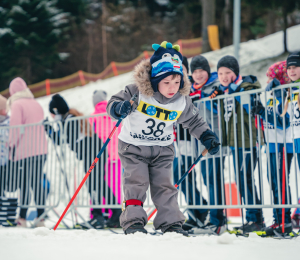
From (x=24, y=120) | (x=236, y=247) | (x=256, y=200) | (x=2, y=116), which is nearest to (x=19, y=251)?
(x=236, y=247)

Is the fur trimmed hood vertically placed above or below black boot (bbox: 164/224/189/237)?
above

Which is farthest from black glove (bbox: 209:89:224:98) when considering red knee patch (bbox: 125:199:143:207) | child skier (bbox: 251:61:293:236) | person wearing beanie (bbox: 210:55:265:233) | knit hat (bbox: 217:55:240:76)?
red knee patch (bbox: 125:199:143:207)

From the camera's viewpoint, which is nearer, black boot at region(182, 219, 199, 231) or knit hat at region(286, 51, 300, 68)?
knit hat at region(286, 51, 300, 68)

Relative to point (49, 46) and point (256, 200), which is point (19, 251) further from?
point (49, 46)

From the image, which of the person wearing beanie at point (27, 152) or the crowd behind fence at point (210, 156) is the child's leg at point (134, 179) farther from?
the person wearing beanie at point (27, 152)

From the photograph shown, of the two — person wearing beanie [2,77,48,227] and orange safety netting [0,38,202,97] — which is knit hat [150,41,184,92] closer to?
person wearing beanie [2,77,48,227]

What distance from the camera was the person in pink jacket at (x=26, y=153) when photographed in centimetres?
564

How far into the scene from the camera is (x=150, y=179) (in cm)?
350

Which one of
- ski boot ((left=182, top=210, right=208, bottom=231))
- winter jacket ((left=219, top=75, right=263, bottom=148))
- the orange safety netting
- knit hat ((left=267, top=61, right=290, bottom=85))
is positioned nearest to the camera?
winter jacket ((left=219, top=75, right=263, bottom=148))

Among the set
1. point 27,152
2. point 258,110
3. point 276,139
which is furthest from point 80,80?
point 276,139

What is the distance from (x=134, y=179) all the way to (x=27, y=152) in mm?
2947

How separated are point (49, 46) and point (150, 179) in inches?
918

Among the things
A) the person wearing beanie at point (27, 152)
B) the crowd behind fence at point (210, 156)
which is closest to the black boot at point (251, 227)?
the crowd behind fence at point (210, 156)

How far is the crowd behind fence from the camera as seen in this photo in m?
3.88
